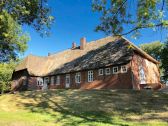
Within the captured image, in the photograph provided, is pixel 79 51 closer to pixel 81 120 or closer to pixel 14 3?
pixel 14 3

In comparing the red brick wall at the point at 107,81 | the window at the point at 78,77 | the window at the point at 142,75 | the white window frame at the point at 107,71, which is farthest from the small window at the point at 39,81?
the window at the point at 142,75

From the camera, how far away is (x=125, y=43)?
34.6 meters

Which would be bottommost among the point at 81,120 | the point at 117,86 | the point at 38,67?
the point at 81,120

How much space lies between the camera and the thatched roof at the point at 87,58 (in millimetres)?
33562

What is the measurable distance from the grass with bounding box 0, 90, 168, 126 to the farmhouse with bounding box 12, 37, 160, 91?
22.3ft

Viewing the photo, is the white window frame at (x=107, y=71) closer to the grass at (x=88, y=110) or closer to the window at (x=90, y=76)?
the window at (x=90, y=76)

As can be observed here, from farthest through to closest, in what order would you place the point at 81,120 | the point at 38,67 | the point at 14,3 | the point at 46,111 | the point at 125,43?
1. the point at 38,67
2. the point at 125,43
3. the point at 14,3
4. the point at 46,111
5. the point at 81,120

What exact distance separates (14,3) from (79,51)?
26225 mm

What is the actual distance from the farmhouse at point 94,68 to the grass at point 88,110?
6802mm

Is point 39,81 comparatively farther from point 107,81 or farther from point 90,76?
point 107,81

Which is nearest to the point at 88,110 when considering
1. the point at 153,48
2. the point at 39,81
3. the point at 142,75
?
the point at 142,75

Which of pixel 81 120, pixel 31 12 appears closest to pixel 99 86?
pixel 31 12

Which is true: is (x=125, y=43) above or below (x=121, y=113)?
above

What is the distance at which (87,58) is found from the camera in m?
39.1
